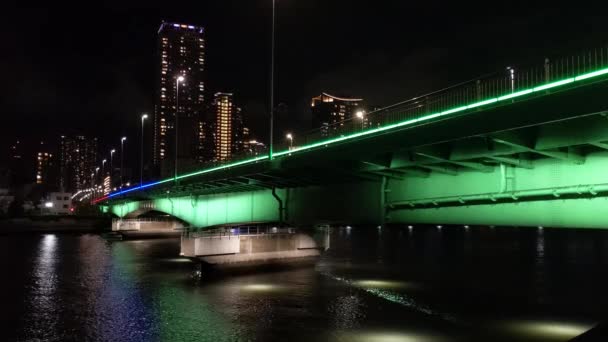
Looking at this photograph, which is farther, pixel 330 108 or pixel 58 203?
pixel 58 203

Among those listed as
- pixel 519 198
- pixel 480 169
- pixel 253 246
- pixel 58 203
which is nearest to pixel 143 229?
pixel 253 246

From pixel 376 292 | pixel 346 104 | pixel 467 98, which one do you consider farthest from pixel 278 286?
pixel 346 104

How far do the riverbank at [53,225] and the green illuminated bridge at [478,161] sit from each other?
319ft

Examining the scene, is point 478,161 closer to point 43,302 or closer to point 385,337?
point 385,337

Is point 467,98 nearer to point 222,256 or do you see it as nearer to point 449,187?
point 449,187

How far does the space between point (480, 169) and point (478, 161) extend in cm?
44

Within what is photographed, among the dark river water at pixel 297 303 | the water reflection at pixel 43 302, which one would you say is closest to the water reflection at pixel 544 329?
the dark river water at pixel 297 303

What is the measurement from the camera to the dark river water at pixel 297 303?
21625 millimetres

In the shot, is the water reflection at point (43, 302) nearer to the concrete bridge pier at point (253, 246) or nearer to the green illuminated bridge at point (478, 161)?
the concrete bridge pier at point (253, 246)

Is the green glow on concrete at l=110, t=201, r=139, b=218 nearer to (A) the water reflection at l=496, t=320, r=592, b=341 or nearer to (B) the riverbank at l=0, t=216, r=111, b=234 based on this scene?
(B) the riverbank at l=0, t=216, r=111, b=234

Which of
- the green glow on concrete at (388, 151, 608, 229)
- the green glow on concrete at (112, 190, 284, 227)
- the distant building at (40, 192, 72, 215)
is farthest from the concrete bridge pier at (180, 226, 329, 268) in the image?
the distant building at (40, 192, 72, 215)

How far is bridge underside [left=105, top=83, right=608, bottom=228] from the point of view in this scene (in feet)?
53.4

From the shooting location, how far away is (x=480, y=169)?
2072 centimetres

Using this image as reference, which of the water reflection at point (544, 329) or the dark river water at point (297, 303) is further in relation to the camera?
the water reflection at point (544, 329)
